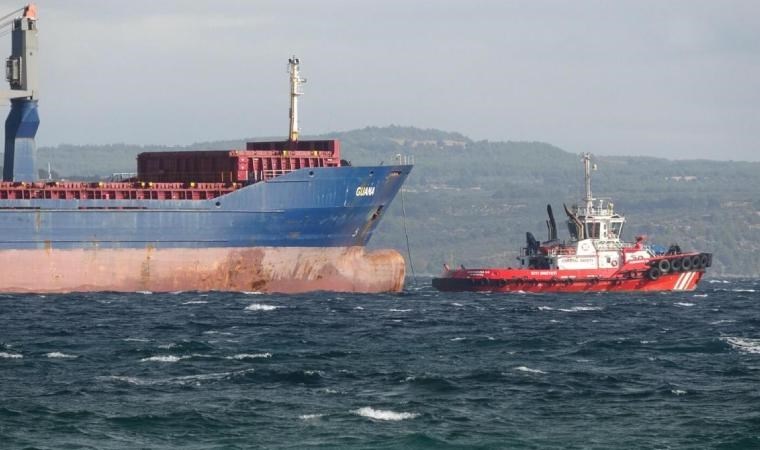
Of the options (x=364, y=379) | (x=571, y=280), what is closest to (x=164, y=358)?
(x=364, y=379)

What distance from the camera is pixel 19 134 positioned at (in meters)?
74.1

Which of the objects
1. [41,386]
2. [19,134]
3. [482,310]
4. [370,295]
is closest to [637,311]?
[482,310]

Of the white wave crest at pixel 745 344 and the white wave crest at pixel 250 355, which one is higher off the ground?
the white wave crest at pixel 250 355

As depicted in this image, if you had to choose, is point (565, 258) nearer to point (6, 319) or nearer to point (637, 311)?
point (637, 311)

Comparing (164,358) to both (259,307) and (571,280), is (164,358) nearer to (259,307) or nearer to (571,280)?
(259,307)

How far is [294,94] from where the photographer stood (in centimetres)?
8300

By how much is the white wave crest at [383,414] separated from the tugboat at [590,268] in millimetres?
55969

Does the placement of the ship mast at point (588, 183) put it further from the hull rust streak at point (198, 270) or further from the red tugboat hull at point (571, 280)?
the hull rust streak at point (198, 270)

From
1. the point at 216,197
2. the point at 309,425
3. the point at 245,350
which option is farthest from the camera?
the point at 216,197

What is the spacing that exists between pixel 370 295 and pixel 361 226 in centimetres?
365

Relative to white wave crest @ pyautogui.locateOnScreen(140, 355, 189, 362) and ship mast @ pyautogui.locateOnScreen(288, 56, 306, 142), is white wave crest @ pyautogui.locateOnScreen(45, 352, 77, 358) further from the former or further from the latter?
ship mast @ pyautogui.locateOnScreen(288, 56, 306, 142)

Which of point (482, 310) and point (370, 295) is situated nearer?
point (482, 310)

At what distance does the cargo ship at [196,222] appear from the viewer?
68750mm

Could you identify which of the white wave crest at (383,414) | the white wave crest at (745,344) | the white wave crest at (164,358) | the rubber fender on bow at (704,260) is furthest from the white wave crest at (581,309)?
the white wave crest at (383,414)
